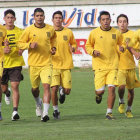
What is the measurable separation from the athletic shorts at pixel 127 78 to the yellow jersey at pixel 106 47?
932 mm

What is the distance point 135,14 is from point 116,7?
1018 millimetres

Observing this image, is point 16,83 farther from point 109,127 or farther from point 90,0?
point 90,0

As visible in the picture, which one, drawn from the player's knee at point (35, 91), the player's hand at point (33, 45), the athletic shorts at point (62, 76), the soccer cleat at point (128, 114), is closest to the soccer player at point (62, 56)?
the athletic shorts at point (62, 76)

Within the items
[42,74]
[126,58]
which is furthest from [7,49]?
[126,58]

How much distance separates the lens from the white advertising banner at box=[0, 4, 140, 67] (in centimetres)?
3397

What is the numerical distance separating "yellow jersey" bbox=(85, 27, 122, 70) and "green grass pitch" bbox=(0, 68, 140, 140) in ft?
3.79

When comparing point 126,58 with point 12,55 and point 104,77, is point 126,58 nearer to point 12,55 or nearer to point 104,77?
point 104,77

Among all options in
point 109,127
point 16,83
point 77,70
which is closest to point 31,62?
point 16,83

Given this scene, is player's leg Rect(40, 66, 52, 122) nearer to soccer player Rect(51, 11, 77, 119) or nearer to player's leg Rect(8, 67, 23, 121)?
player's leg Rect(8, 67, 23, 121)

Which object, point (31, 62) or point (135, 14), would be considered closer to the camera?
point (31, 62)

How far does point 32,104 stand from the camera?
17.7 m

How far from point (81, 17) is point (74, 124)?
22277 mm

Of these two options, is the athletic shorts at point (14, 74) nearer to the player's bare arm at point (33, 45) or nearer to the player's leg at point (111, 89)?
the player's bare arm at point (33, 45)

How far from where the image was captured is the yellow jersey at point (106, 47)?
1447 cm
